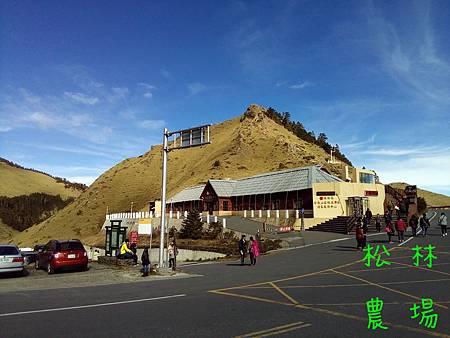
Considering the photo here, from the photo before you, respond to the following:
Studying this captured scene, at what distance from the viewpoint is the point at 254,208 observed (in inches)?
2250

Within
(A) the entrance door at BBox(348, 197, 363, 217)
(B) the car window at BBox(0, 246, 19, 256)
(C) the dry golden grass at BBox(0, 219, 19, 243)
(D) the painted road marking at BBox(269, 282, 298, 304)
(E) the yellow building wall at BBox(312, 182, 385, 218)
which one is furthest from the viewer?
(C) the dry golden grass at BBox(0, 219, 19, 243)

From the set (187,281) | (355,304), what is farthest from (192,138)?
(355,304)

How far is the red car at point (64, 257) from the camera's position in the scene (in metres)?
19.7

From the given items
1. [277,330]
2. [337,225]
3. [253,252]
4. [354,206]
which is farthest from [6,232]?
[277,330]

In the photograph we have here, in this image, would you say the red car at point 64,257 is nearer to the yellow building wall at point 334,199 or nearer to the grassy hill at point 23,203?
the yellow building wall at point 334,199

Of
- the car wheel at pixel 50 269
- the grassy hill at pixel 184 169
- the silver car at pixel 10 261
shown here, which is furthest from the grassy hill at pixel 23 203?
the silver car at pixel 10 261

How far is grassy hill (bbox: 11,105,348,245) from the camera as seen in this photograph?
92.3m

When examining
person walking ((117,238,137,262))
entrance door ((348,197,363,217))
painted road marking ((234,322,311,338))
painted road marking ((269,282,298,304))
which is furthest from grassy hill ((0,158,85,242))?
painted road marking ((234,322,311,338))

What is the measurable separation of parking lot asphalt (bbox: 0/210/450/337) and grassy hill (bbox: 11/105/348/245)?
204ft

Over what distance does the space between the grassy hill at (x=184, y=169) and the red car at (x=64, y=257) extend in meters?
53.5

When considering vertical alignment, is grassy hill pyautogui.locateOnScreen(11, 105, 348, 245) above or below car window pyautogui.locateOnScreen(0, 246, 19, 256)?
above

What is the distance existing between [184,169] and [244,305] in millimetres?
111606

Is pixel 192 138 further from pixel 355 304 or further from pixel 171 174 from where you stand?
pixel 171 174

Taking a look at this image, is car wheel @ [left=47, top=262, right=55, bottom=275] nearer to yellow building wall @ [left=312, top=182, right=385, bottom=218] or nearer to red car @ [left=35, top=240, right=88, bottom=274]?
red car @ [left=35, top=240, right=88, bottom=274]
